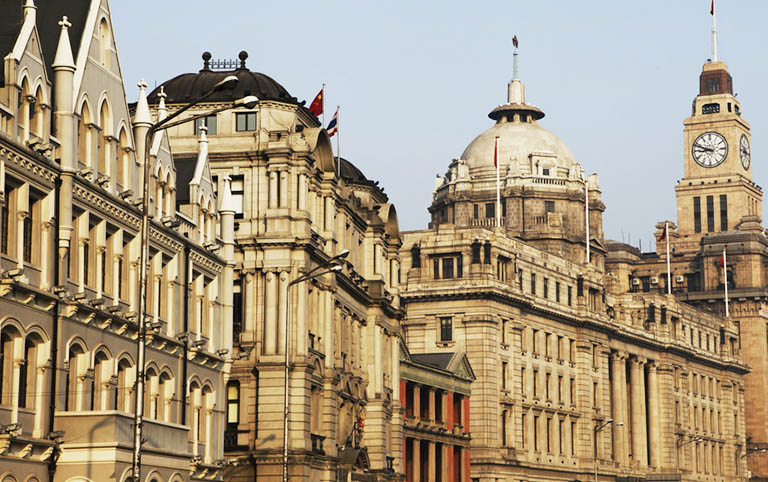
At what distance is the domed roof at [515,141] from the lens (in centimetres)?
16112

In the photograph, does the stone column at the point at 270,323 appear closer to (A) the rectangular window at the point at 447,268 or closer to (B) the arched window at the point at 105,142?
(B) the arched window at the point at 105,142

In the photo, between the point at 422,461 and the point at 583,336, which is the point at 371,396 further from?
the point at 583,336

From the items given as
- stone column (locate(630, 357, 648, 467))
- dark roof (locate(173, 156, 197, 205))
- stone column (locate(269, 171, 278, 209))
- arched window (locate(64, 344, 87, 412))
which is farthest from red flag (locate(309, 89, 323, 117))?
stone column (locate(630, 357, 648, 467))

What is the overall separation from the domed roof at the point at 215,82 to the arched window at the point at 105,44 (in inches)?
965

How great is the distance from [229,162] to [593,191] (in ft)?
314

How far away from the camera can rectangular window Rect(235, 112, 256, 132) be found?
7694 centimetres

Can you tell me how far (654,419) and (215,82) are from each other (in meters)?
90.6

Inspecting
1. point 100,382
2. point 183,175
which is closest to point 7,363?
point 100,382

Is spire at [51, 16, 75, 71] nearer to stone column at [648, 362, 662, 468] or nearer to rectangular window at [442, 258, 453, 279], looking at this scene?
rectangular window at [442, 258, 453, 279]

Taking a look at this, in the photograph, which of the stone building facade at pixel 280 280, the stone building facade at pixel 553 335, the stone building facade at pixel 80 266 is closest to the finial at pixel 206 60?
the stone building facade at pixel 280 280

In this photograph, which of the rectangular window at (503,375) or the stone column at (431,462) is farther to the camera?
the rectangular window at (503,375)

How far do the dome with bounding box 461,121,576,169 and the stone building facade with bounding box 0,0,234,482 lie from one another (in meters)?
104

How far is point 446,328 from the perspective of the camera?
124812 mm

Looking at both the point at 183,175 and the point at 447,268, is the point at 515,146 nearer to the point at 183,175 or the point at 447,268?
the point at 447,268
